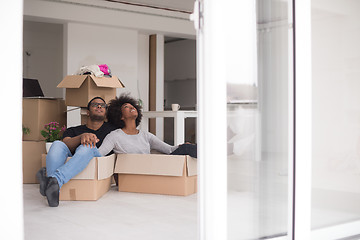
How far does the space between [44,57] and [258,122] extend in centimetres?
773

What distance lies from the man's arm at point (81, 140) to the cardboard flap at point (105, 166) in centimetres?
14

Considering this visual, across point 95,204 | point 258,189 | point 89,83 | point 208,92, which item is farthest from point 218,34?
point 89,83

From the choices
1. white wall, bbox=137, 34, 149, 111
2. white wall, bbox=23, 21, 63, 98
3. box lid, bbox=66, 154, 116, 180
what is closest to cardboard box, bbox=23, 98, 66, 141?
box lid, bbox=66, 154, 116, 180

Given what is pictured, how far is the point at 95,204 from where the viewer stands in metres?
3.04

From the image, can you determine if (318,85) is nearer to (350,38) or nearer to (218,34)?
(350,38)

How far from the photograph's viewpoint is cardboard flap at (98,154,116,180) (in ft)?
10.4

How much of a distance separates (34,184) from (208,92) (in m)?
2.92

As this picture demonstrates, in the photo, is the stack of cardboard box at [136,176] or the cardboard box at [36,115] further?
the cardboard box at [36,115]

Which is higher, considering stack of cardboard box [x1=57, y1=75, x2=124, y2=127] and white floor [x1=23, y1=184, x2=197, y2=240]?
stack of cardboard box [x1=57, y1=75, x2=124, y2=127]

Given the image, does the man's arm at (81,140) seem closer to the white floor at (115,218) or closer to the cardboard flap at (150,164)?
the cardboard flap at (150,164)

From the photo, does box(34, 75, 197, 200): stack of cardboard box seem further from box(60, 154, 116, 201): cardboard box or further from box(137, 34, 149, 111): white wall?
box(137, 34, 149, 111): white wall

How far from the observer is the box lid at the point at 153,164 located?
3.31 m

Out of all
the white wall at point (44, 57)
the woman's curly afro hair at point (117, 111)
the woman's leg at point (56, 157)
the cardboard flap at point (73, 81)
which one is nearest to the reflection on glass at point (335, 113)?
the woman's leg at point (56, 157)

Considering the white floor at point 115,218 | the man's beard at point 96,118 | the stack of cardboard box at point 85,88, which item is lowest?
the white floor at point 115,218
